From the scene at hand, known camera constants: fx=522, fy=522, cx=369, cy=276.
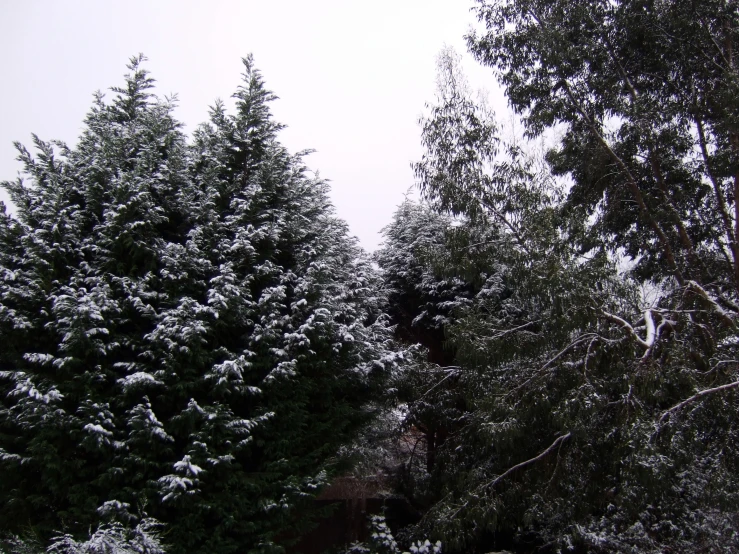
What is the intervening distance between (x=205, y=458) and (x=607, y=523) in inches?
195

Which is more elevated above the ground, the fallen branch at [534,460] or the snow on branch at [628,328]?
the snow on branch at [628,328]

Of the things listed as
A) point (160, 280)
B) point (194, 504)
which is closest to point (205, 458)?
point (194, 504)

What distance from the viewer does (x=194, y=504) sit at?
536 cm

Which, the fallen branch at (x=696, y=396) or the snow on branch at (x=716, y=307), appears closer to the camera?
the fallen branch at (x=696, y=396)

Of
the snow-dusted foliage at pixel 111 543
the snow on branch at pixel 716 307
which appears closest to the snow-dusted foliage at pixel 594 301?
the snow on branch at pixel 716 307

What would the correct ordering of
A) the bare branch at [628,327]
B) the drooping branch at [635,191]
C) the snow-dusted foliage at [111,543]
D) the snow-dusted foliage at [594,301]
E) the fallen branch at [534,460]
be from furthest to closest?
1. the drooping branch at [635,191]
2. the fallen branch at [534,460]
3. the bare branch at [628,327]
4. the snow-dusted foliage at [594,301]
5. the snow-dusted foliage at [111,543]

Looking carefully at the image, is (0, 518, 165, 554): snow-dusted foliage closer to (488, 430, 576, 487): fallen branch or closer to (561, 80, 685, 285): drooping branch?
(488, 430, 576, 487): fallen branch

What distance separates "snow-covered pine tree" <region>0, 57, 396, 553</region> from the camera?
533cm

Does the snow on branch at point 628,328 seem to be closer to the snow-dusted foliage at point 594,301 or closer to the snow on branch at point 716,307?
the snow-dusted foliage at point 594,301

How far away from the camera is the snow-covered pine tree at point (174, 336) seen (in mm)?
5332

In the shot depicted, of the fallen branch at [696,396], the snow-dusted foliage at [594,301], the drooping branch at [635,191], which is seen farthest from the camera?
the drooping branch at [635,191]

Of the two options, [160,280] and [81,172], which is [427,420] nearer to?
[160,280]

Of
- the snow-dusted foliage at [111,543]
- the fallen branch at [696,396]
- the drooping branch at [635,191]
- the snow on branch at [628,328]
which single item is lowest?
the snow-dusted foliage at [111,543]

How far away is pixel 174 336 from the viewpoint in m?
5.62
